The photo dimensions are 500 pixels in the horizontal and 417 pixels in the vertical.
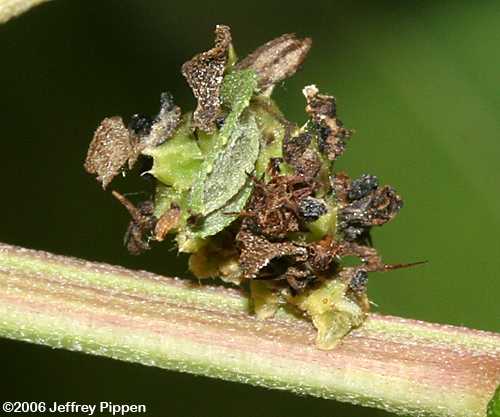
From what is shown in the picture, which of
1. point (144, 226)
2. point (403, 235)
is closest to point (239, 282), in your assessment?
point (144, 226)

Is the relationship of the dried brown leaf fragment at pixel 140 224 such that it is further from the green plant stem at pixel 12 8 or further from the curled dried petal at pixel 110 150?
the green plant stem at pixel 12 8

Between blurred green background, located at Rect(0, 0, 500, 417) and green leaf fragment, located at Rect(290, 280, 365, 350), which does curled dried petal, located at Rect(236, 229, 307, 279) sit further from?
blurred green background, located at Rect(0, 0, 500, 417)

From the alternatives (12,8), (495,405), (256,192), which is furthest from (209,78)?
(495,405)

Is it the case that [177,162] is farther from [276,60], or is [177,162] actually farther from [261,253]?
[276,60]

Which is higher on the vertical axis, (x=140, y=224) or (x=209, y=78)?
(x=209, y=78)

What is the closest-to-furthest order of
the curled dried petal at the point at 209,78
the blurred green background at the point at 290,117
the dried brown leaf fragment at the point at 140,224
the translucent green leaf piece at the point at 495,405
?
the translucent green leaf piece at the point at 495,405 < the curled dried petal at the point at 209,78 < the dried brown leaf fragment at the point at 140,224 < the blurred green background at the point at 290,117

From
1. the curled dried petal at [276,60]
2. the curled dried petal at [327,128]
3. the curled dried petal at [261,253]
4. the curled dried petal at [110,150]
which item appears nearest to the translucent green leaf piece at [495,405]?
the curled dried petal at [261,253]
